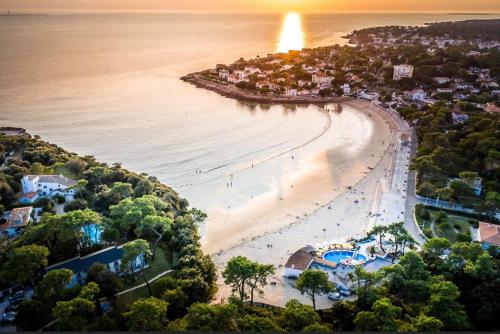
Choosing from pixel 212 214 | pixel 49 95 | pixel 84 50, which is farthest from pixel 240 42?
pixel 212 214

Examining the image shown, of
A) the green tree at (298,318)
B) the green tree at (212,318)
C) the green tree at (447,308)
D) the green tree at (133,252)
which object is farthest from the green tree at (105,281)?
the green tree at (447,308)

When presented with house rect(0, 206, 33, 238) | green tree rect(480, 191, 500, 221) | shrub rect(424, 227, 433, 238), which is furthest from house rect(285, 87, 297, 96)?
house rect(0, 206, 33, 238)

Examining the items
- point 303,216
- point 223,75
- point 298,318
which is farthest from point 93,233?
point 223,75

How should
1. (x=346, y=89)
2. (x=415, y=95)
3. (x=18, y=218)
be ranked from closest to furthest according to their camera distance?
(x=18, y=218) → (x=415, y=95) → (x=346, y=89)

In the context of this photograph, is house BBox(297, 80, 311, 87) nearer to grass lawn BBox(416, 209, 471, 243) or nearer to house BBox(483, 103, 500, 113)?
house BBox(483, 103, 500, 113)

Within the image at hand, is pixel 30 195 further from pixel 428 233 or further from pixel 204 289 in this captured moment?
pixel 428 233

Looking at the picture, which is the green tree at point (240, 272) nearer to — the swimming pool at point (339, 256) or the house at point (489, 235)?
the swimming pool at point (339, 256)

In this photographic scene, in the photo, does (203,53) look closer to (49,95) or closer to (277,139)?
(49,95)
